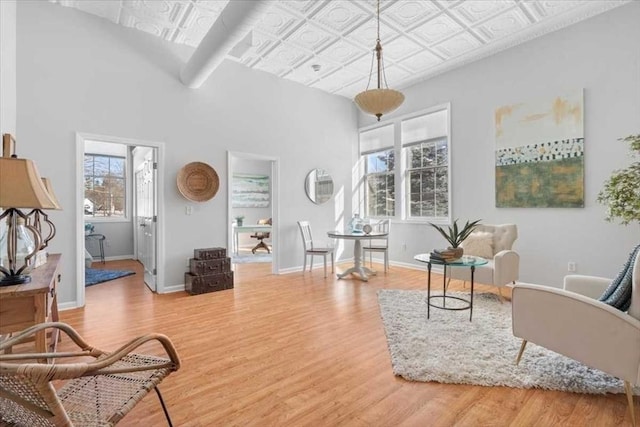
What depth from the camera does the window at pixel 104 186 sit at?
288 inches

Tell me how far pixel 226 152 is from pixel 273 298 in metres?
2.39

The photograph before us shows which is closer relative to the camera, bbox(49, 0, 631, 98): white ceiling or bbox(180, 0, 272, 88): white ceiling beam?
bbox(180, 0, 272, 88): white ceiling beam

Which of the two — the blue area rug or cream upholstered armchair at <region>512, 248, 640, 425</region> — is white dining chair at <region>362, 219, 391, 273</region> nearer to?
cream upholstered armchair at <region>512, 248, 640, 425</region>

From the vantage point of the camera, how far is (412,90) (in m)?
5.80

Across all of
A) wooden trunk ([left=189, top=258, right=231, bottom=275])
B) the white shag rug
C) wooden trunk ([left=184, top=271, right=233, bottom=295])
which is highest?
wooden trunk ([left=189, top=258, right=231, bottom=275])

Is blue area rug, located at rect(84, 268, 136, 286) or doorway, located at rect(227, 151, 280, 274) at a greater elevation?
doorway, located at rect(227, 151, 280, 274)

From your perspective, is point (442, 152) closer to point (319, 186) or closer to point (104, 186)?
point (319, 186)

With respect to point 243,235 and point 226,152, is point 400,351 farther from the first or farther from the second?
point 243,235

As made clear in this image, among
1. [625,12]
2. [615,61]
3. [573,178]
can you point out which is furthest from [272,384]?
[625,12]

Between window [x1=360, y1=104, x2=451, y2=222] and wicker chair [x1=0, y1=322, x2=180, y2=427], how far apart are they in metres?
4.95

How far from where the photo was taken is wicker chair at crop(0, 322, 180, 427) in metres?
0.93

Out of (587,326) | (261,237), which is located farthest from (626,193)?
(261,237)

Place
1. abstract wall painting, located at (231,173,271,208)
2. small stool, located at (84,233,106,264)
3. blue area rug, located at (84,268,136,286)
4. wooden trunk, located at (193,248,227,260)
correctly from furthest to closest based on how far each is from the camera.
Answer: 1. abstract wall painting, located at (231,173,271,208)
2. small stool, located at (84,233,106,264)
3. blue area rug, located at (84,268,136,286)
4. wooden trunk, located at (193,248,227,260)

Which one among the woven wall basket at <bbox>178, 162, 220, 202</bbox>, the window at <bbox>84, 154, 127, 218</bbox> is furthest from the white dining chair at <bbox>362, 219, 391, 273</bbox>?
the window at <bbox>84, 154, 127, 218</bbox>
